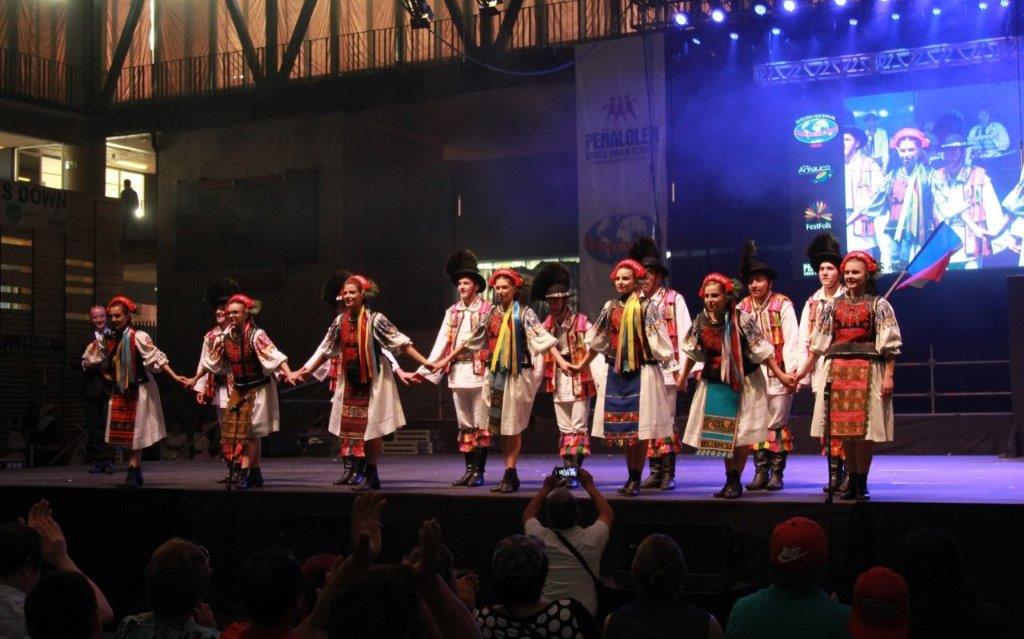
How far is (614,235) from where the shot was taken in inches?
594

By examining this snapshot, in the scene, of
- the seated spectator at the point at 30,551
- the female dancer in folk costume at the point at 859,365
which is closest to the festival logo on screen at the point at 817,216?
the female dancer in folk costume at the point at 859,365

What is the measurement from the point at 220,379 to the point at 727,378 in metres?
4.61

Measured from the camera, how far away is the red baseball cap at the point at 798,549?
3.69 metres

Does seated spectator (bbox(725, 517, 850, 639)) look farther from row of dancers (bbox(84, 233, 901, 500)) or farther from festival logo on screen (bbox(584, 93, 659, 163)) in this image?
festival logo on screen (bbox(584, 93, 659, 163))

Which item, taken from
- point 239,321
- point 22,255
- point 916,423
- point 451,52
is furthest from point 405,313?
point 239,321

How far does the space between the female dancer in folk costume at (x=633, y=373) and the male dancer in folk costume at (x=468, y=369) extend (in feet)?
3.35

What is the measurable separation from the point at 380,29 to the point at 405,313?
14.7 feet

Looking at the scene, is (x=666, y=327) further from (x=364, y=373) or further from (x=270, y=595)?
(x=270, y=595)

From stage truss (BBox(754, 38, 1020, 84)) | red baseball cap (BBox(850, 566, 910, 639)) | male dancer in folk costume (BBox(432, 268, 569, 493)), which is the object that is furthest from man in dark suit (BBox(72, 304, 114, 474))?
stage truss (BBox(754, 38, 1020, 84))

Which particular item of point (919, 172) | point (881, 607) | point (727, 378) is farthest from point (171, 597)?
point (919, 172)

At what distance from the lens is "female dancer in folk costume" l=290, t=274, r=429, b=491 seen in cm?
869

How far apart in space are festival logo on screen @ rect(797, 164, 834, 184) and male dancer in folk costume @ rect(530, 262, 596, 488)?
6.37 metres

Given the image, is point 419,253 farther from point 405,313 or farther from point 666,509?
point 666,509

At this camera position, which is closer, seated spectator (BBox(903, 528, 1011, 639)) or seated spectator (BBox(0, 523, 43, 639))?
seated spectator (BBox(903, 528, 1011, 639))
